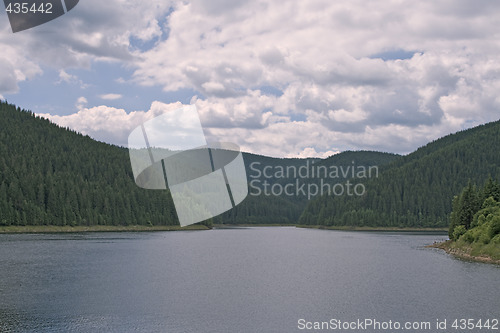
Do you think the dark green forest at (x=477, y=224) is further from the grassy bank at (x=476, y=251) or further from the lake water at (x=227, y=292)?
the lake water at (x=227, y=292)

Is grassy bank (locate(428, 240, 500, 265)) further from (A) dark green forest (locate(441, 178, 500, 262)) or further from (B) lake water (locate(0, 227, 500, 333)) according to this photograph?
(B) lake water (locate(0, 227, 500, 333))

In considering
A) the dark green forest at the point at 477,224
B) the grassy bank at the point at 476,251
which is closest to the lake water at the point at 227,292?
the grassy bank at the point at 476,251

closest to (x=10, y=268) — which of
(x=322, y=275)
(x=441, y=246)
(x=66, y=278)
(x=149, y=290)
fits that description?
(x=66, y=278)

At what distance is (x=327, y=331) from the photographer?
48.1 meters

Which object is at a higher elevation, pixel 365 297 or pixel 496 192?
pixel 496 192

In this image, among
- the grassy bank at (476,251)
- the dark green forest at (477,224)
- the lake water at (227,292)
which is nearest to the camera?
the lake water at (227,292)

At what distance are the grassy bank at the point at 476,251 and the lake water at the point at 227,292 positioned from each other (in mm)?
4255

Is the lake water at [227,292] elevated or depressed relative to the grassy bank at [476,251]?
depressed

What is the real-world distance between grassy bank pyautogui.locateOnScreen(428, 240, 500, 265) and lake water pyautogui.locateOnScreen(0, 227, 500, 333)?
4.26m

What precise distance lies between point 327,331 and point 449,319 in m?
14.1

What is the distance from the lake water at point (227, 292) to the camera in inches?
2008

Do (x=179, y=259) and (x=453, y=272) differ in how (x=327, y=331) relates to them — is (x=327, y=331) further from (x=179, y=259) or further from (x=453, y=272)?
(x=179, y=259)

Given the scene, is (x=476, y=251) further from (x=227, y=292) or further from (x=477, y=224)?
(x=227, y=292)

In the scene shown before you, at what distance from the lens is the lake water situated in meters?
51.0
